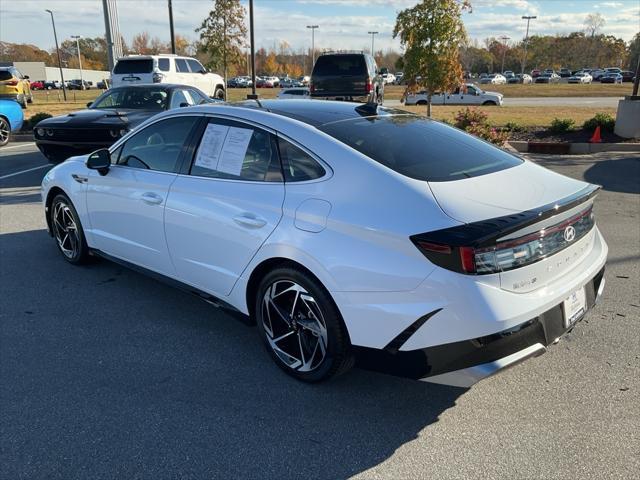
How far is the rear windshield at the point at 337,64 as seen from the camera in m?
14.0

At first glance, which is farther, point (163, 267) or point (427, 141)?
point (163, 267)

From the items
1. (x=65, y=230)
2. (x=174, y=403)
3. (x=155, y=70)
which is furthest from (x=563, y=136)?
(x=174, y=403)

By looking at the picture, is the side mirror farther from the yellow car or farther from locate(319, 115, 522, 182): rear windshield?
the yellow car

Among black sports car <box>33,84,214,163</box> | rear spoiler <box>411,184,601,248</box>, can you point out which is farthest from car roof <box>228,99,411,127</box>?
black sports car <box>33,84,214,163</box>

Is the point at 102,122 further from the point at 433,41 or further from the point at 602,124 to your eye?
the point at 602,124

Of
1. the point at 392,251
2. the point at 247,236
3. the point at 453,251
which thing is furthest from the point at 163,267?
the point at 453,251

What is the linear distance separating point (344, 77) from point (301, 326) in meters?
11.6

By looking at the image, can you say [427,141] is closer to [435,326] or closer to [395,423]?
[435,326]

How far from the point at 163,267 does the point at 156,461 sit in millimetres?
1738

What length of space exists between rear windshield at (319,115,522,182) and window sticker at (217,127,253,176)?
1.78ft

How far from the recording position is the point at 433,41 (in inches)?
526

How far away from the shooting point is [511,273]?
8.20 ft

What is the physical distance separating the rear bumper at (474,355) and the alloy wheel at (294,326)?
426mm

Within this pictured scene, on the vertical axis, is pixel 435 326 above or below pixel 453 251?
below
